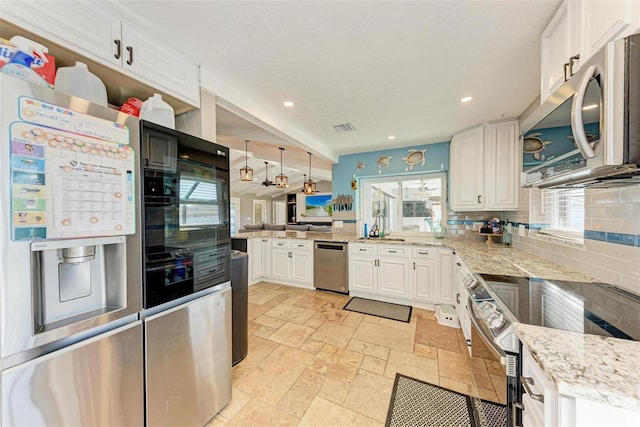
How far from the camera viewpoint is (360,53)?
158 cm

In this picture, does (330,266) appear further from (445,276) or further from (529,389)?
(529,389)

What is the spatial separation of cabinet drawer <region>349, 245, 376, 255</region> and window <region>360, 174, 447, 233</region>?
82 cm

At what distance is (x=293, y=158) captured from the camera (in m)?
5.54

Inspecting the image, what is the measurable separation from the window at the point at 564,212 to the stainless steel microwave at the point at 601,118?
65 centimetres

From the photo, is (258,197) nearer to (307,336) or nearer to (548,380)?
(307,336)

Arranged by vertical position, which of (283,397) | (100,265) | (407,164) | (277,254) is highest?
(407,164)

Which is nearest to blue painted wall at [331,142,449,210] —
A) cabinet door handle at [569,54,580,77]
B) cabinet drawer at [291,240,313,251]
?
cabinet drawer at [291,240,313,251]

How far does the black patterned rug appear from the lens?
4.66ft

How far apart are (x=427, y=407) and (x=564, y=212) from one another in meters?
1.82

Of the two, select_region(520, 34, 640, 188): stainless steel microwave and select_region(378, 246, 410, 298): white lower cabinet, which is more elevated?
select_region(520, 34, 640, 188): stainless steel microwave

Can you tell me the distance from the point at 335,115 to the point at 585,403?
8.58 feet

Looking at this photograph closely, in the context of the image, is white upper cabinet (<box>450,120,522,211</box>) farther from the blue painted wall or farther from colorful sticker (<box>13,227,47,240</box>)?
colorful sticker (<box>13,227,47,240</box>)

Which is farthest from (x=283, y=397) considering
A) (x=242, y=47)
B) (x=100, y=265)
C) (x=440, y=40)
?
(x=440, y=40)

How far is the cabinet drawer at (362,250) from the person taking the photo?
133 inches
